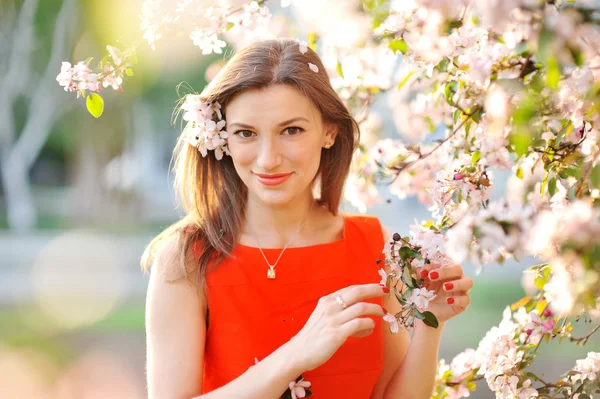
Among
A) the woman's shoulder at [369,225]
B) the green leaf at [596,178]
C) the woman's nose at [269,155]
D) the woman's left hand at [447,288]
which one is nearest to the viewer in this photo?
the green leaf at [596,178]

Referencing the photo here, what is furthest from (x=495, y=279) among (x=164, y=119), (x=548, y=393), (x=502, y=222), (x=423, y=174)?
(x=164, y=119)

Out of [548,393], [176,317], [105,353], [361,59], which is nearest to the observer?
[548,393]

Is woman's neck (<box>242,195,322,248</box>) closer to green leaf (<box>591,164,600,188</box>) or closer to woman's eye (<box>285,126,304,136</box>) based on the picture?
woman's eye (<box>285,126,304,136</box>)

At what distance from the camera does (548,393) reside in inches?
66.9

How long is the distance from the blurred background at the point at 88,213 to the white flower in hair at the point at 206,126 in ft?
0.66

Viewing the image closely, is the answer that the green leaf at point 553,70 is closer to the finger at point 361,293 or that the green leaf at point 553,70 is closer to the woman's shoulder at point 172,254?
the finger at point 361,293

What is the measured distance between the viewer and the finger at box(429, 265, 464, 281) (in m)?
1.57

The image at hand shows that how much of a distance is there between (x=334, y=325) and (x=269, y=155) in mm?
496

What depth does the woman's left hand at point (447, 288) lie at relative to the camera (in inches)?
63.0

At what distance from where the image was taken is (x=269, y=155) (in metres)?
1.82

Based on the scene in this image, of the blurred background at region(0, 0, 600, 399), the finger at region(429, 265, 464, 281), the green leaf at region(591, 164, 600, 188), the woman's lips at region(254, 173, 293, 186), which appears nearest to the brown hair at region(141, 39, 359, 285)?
the blurred background at region(0, 0, 600, 399)

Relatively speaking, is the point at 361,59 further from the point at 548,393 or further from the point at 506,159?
the point at 548,393

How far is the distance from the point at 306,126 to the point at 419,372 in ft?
2.38

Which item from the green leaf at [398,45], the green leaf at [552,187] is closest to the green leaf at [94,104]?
the green leaf at [398,45]
